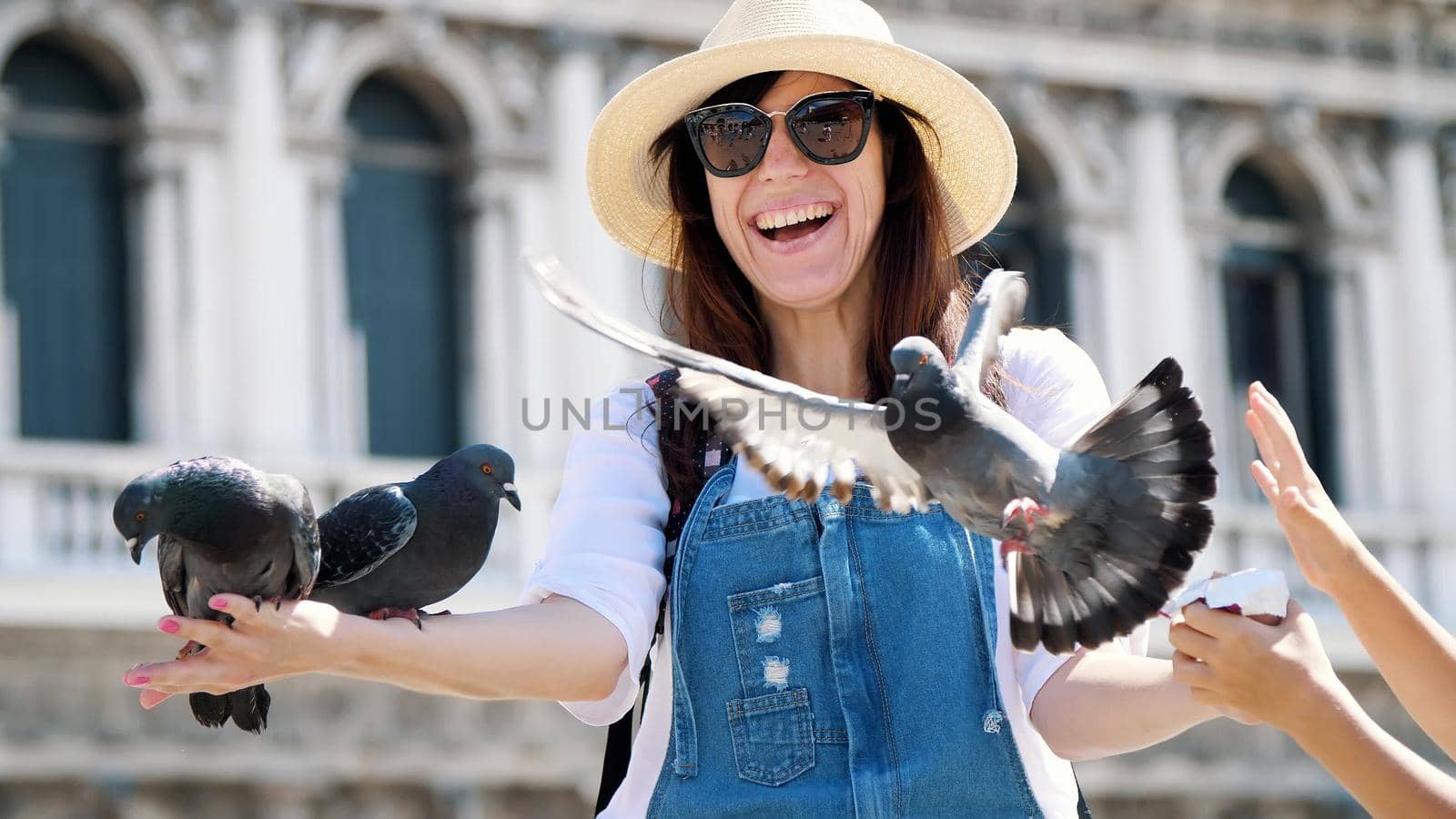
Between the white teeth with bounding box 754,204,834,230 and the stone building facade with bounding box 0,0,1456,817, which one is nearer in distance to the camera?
the white teeth with bounding box 754,204,834,230

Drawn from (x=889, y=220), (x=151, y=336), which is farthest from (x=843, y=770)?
(x=151, y=336)

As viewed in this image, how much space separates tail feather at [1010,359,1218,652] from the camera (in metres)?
2.28

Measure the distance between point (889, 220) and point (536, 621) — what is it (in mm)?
723

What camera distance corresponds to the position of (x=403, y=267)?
12.5 m

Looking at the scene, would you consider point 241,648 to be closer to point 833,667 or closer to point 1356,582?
point 833,667

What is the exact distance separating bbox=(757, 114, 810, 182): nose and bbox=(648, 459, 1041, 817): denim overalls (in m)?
0.37

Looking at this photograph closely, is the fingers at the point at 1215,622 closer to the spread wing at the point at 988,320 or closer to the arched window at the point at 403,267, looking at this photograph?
the spread wing at the point at 988,320

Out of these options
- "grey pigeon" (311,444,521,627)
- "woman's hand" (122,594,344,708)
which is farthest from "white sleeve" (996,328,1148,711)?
"woman's hand" (122,594,344,708)

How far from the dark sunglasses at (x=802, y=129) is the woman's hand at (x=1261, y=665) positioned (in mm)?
846

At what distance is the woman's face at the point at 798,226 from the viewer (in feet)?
9.40

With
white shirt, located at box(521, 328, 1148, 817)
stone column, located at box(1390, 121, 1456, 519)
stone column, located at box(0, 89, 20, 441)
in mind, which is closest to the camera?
white shirt, located at box(521, 328, 1148, 817)

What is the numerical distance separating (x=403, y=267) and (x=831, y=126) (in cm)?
979

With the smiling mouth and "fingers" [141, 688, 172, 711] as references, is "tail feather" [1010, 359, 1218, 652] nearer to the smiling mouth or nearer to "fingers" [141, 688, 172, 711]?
the smiling mouth

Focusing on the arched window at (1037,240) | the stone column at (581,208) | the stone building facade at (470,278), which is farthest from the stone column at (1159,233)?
the stone column at (581,208)
